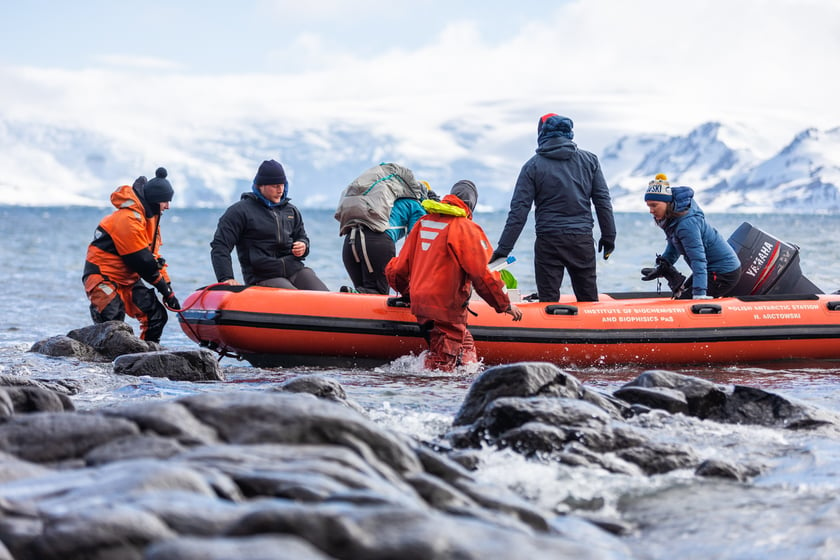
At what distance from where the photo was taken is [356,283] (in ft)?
27.8

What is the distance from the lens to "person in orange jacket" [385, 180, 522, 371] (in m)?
6.81

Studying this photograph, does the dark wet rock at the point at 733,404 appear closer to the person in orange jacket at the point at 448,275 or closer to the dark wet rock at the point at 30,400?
the person in orange jacket at the point at 448,275

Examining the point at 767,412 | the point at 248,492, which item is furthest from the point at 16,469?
the point at 767,412

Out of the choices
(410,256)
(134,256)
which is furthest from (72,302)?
(410,256)

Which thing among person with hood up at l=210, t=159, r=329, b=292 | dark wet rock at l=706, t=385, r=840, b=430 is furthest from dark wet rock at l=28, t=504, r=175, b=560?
person with hood up at l=210, t=159, r=329, b=292

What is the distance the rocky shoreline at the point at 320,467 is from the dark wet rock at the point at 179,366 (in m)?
1.51

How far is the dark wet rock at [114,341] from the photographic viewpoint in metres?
8.27

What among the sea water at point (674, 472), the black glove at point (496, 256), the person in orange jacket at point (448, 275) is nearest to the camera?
the sea water at point (674, 472)

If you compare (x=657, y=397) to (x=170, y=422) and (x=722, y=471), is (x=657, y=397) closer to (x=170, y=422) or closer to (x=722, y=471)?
(x=722, y=471)

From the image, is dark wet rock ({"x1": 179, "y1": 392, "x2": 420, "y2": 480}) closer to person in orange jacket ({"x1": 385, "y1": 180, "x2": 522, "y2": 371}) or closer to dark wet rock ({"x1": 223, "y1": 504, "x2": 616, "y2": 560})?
dark wet rock ({"x1": 223, "y1": 504, "x2": 616, "y2": 560})

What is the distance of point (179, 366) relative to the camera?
7109mm

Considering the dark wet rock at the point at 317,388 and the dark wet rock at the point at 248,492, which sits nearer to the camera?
the dark wet rock at the point at 248,492

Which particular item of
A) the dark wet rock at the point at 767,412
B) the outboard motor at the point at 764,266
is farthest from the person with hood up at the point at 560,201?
the dark wet rock at the point at 767,412

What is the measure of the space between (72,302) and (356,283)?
27.1ft
